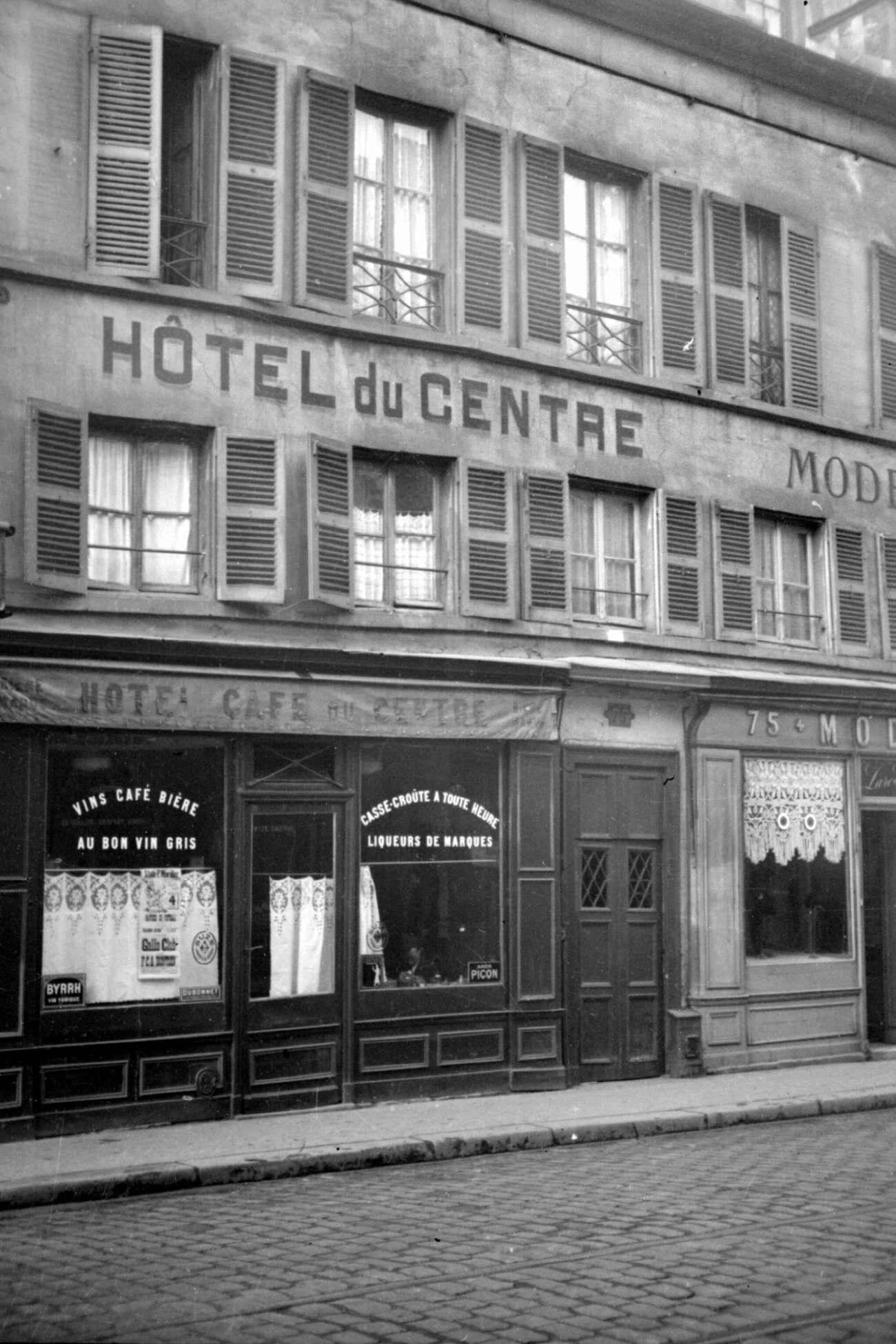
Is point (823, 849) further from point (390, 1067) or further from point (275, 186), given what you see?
point (275, 186)

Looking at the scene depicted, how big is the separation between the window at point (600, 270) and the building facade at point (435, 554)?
0.05m

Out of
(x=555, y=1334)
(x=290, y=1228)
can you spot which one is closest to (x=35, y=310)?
(x=290, y=1228)

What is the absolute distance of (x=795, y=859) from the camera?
691 inches

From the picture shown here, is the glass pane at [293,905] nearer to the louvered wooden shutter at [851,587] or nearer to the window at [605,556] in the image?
the window at [605,556]

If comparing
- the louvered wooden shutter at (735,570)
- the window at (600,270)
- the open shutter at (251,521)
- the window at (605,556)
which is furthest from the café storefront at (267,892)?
the window at (600,270)

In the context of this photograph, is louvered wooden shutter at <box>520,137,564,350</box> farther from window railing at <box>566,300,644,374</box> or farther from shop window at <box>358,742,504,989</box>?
shop window at <box>358,742,504,989</box>

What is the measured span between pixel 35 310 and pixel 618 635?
252 inches

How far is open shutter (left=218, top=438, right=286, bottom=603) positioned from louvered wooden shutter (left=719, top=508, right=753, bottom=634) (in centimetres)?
532

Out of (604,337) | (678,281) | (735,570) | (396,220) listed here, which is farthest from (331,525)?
(678,281)

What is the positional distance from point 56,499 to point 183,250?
8.44 feet

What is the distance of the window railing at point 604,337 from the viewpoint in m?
16.5

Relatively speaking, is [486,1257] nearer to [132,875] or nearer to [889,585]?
[132,875]

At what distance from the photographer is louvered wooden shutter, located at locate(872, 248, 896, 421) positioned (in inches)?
744

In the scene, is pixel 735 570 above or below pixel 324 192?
below
